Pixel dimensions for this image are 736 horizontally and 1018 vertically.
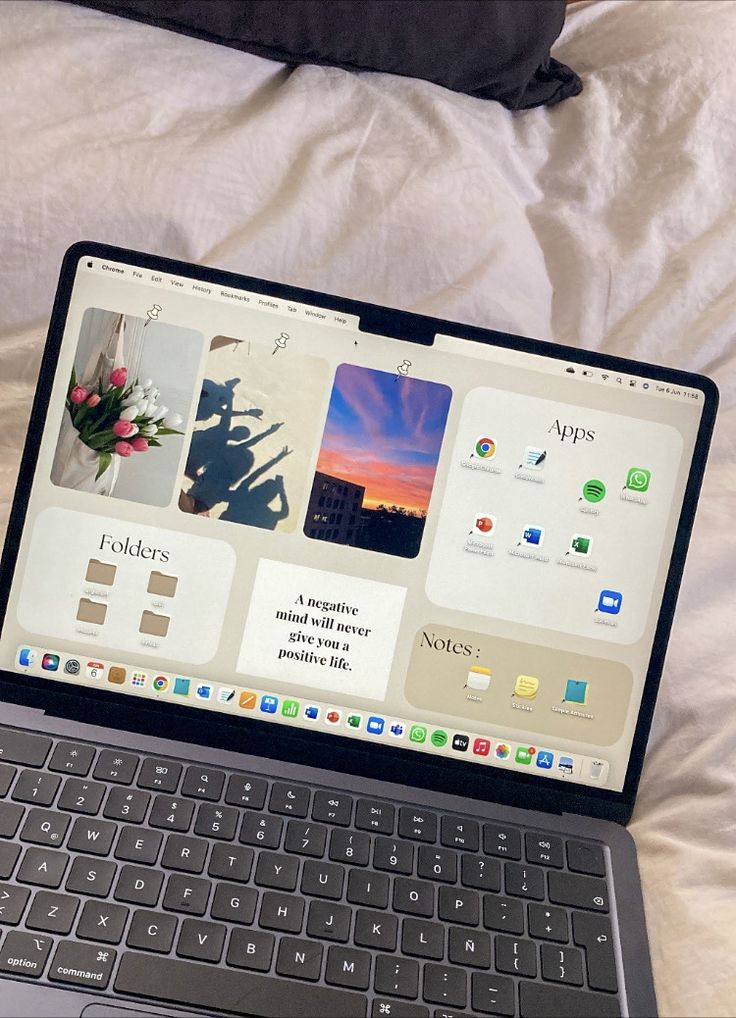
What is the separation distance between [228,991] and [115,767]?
0.16 metres

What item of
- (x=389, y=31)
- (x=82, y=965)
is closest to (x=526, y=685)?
(x=82, y=965)

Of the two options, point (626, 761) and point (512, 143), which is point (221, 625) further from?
point (512, 143)

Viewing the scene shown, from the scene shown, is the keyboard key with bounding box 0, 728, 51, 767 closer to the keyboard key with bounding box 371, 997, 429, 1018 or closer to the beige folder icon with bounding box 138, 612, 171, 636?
the beige folder icon with bounding box 138, 612, 171, 636

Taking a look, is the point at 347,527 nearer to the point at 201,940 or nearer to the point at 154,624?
the point at 154,624

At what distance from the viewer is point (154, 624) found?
603mm

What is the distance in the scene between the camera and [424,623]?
607mm

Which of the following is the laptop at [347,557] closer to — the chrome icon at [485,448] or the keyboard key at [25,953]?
the chrome icon at [485,448]

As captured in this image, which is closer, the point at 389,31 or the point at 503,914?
the point at 503,914

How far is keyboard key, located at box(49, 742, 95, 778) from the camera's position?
576 mm

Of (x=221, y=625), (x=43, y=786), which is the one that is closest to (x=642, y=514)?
(x=221, y=625)

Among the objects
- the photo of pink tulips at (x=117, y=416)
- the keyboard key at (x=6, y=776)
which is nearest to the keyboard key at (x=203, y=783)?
the keyboard key at (x=6, y=776)

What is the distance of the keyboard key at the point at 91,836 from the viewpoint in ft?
1.76

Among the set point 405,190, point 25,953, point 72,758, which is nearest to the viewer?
point 25,953

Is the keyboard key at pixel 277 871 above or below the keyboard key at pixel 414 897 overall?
below
